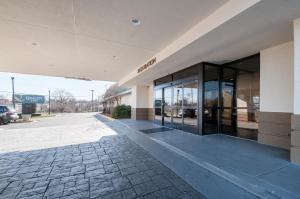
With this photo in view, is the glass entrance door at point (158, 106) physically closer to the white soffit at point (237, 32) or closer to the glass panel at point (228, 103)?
the glass panel at point (228, 103)

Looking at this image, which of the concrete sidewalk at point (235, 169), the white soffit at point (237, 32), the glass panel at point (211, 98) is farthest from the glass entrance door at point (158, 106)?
the concrete sidewalk at point (235, 169)

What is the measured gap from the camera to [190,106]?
6.95 meters

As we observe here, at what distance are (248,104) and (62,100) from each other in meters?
39.6

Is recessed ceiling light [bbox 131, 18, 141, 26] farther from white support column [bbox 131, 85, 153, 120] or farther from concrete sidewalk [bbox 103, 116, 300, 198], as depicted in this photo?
white support column [bbox 131, 85, 153, 120]

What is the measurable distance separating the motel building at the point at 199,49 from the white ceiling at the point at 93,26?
0.02 m

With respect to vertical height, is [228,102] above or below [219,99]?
below

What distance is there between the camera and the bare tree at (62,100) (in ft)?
114

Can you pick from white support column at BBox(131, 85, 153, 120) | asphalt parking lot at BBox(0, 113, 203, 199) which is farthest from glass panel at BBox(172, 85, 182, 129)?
white support column at BBox(131, 85, 153, 120)

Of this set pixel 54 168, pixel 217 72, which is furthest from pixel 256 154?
pixel 54 168

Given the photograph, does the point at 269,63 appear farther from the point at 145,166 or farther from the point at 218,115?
the point at 145,166

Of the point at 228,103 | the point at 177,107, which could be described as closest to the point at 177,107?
the point at 177,107

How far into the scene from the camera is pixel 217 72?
6508mm

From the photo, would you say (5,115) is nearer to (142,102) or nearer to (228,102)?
(142,102)

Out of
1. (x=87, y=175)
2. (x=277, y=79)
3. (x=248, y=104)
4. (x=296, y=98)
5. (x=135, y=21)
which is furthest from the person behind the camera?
(x=248, y=104)
